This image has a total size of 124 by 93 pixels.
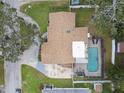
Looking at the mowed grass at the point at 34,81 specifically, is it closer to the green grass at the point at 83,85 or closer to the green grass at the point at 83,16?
the green grass at the point at 83,85

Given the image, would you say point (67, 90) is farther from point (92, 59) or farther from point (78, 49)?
point (78, 49)

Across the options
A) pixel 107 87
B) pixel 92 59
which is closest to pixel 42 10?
pixel 92 59

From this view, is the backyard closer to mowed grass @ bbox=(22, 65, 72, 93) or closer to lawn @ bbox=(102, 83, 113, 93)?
mowed grass @ bbox=(22, 65, 72, 93)

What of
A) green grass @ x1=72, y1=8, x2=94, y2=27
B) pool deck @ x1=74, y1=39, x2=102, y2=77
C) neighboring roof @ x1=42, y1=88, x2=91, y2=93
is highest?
green grass @ x1=72, y1=8, x2=94, y2=27

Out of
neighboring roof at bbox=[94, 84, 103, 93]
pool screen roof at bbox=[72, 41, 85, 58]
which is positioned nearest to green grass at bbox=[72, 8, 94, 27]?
pool screen roof at bbox=[72, 41, 85, 58]

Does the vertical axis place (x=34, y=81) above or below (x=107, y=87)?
above

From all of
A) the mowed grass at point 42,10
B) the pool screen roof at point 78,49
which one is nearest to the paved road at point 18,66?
the mowed grass at point 42,10

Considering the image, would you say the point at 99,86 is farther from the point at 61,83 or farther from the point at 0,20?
the point at 0,20

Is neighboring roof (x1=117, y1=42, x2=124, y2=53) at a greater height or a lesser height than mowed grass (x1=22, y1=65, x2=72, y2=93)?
greater
